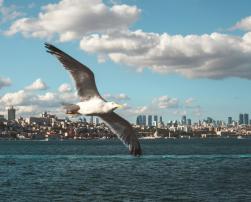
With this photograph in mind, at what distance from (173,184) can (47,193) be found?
11405 millimetres

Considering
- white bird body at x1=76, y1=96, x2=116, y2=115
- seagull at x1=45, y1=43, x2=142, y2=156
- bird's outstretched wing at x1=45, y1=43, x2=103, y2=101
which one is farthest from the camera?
white bird body at x1=76, y1=96, x2=116, y2=115

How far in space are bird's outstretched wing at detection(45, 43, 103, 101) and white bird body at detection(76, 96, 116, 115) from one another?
309 mm

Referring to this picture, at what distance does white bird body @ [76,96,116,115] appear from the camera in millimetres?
12180

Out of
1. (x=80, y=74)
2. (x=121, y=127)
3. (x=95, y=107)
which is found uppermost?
(x=80, y=74)

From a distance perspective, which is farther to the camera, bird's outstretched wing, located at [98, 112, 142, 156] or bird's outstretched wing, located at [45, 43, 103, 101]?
bird's outstretched wing, located at [98, 112, 142, 156]

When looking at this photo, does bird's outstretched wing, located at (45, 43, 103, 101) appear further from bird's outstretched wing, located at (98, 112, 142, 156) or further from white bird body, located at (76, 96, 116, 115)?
bird's outstretched wing, located at (98, 112, 142, 156)

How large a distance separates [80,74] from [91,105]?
29.0 inches

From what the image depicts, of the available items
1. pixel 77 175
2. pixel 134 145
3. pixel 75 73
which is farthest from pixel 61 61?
pixel 77 175

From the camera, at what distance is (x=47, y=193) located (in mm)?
39000

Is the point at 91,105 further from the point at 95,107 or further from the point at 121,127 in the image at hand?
the point at 121,127

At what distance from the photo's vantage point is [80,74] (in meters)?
12.3

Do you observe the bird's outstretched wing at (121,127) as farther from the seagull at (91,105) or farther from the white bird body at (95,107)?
the white bird body at (95,107)

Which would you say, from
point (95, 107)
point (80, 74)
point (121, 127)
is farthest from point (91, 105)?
point (121, 127)

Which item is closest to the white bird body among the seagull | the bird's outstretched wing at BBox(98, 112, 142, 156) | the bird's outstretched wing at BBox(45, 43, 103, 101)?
the seagull
